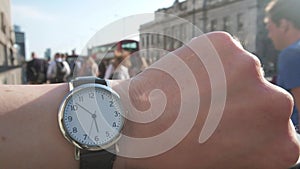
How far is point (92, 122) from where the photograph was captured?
679 mm

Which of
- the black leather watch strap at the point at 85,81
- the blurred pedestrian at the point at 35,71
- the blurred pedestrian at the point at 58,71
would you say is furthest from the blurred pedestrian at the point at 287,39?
the blurred pedestrian at the point at 35,71

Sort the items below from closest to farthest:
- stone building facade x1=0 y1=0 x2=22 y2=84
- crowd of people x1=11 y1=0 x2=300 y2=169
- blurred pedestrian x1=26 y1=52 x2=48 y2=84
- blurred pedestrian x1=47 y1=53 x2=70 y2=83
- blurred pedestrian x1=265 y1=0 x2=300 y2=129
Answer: crowd of people x1=11 y1=0 x2=300 y2=169
blurred pedestrian x1=265 y1=0 x2=300 y2=129
blurred pedestrian x1=47 y1=53 x2=70 y2=83
blurred pedestrian x1=26 y1=52 x2=48 y2=84
stone building facade x1=0 y1=0 x2=22 y2=84

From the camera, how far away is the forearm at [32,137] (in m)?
0.65

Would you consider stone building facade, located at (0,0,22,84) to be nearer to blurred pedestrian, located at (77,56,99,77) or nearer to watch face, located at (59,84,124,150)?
blurred pedestrian, located at (77,56,99,77)

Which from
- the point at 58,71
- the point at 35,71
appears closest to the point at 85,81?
the point at 58,71

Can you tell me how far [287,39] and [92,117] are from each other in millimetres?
1959

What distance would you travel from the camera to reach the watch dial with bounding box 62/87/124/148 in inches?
26.2

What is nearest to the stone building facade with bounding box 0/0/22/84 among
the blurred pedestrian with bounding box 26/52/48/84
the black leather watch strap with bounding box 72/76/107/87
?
the blurred pedestrian with bounding box 26/52/48/84

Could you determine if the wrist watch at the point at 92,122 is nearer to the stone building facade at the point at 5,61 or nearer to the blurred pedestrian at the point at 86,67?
the blurred pedestrian at the point at 86,67

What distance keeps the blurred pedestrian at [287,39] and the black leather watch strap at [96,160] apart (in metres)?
1.34

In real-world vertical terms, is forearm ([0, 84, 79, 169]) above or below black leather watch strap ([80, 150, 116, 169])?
above

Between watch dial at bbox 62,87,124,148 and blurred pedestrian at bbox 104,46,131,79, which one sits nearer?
watch dial at bbox 62,87,124,148

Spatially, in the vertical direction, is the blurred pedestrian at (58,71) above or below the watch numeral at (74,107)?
below

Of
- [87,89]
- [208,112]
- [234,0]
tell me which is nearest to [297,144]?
[208,112]
